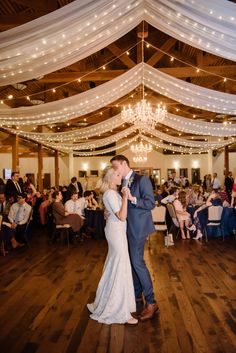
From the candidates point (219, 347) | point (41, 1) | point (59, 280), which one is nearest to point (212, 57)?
point (41, 1)

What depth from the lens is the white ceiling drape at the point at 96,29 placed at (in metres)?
2.88

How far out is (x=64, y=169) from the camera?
20.3m

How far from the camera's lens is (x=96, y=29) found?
3393 mm

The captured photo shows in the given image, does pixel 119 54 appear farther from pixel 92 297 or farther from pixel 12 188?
pixel 92 297

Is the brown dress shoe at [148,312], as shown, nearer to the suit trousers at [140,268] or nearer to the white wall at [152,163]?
the suit trousers at [140,268]

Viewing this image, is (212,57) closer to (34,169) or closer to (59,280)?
(59,280)

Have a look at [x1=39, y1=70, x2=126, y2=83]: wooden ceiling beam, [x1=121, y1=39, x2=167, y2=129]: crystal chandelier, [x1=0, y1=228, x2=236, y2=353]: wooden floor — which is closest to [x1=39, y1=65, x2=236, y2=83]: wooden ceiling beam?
[x1=39, y1=70, x2=126, y2=83]: wooden ceiling beam

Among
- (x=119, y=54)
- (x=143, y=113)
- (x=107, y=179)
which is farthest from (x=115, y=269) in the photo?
(x=119, y=54)

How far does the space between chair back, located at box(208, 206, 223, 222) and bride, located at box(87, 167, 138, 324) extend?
4.01m

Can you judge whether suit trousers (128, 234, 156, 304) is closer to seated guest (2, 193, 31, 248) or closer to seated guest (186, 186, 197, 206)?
seated guest (2, 193, 31, 248)

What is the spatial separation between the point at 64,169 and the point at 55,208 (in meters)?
14.0

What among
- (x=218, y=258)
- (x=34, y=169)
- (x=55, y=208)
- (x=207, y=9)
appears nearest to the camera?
(x=207, y=9)

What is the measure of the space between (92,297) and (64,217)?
3081 mm

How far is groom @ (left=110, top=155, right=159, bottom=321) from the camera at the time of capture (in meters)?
3.07
